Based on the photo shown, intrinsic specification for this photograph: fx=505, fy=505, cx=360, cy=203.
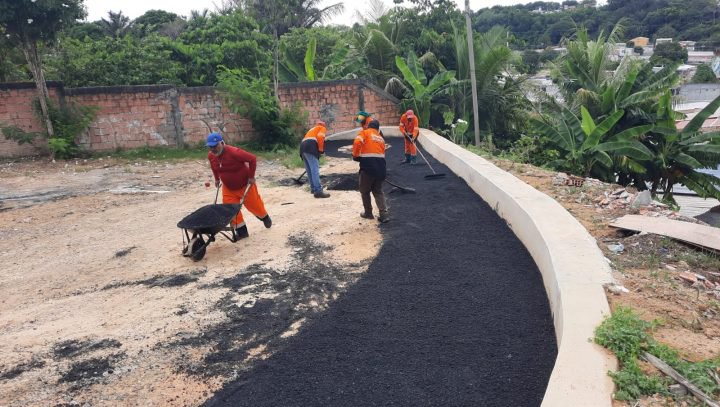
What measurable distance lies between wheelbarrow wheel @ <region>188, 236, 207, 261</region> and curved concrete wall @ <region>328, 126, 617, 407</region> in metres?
3.71

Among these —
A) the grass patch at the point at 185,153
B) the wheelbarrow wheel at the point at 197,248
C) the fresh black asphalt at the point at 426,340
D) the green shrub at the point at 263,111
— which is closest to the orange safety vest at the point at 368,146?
the fresh black asphalt at the point at 426,340

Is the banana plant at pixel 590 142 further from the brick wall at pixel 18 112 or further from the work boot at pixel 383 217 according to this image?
the brick wall at pixel 18 112

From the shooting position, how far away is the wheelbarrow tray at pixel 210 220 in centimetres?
574

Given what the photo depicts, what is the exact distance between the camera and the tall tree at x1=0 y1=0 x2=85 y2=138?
11403 mm

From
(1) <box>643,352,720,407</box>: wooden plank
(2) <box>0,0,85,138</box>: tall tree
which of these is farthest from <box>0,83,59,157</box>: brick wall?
(1) <box>643,352,720,407</box>: wooden plank

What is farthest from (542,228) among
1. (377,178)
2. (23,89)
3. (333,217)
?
(23,89)

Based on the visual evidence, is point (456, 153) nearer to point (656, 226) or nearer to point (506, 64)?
point (656, 226)

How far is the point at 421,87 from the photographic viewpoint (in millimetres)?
15742

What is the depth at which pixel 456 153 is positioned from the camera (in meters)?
10.3

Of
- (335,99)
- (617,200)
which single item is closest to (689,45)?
(335,99)

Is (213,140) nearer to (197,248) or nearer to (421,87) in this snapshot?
(197,248)

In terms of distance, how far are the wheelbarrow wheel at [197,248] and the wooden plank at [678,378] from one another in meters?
4.66

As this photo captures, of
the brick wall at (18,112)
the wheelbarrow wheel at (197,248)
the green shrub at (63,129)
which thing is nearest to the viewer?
the wheelbarrow wheel at (197,248)

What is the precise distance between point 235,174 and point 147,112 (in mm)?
8663
